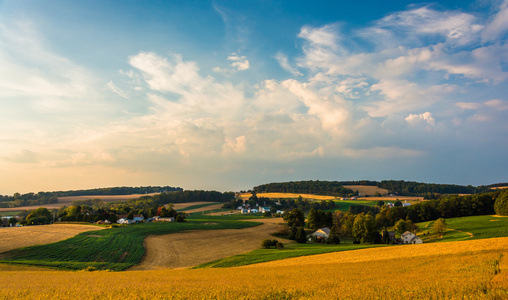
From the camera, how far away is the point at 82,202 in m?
154

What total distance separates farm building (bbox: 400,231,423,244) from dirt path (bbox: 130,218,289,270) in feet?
115

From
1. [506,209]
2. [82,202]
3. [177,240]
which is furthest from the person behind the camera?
[82,202]

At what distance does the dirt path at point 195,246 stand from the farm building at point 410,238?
115 ft

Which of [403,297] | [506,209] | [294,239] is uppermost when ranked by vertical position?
[403,297]

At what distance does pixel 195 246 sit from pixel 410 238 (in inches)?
2090

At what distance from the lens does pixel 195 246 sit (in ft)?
198

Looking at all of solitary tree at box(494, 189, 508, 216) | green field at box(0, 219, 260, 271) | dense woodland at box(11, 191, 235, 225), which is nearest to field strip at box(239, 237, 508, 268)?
green field at box(0, 219, 260, 271)

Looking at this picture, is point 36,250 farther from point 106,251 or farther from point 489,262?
point 489,262

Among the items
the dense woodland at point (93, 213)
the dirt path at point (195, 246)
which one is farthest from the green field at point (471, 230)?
the dense woodland at point (93, 213)

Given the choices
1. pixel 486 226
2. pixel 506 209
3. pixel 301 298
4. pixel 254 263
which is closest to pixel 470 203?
pixel 506 209

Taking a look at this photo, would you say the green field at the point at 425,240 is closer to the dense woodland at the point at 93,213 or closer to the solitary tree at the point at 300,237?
the solitary tree at the point at 300,237

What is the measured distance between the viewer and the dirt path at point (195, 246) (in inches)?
1800

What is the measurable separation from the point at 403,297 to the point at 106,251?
52.5 m

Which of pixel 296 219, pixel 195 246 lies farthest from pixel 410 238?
pixel 195 246
